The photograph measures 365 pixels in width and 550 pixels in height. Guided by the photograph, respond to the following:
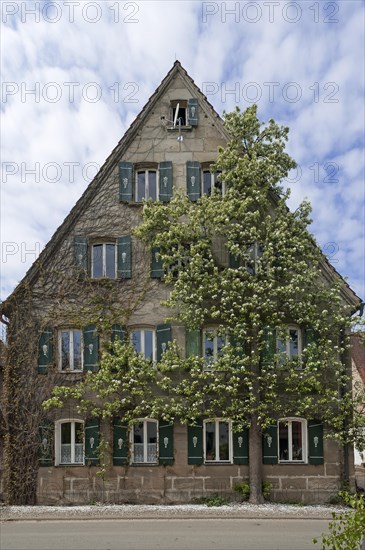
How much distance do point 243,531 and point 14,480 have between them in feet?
24.9

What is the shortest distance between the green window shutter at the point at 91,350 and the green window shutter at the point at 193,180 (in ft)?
18.1

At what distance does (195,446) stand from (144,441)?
1.63 metres

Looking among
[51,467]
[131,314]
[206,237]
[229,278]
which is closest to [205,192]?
[206,237]

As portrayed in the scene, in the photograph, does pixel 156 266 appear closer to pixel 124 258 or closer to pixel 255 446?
pixel 124 258

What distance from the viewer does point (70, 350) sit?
1691 centimetres

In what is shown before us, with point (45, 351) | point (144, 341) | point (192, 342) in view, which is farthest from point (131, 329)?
point (45, 351)

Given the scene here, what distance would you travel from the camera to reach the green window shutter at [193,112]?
17.7 meters

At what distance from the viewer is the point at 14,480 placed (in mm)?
16125

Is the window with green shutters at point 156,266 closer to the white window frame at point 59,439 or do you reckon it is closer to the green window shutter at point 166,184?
the green window shutter at point 166,184

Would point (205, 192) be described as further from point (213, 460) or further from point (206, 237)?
point (213, 460)

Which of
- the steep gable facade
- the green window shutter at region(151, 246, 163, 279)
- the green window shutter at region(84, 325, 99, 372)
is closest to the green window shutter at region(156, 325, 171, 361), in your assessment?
the steep gable facade

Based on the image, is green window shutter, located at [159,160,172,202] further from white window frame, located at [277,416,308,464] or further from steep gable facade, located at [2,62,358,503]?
white window frame, located at [277,416,308,464]

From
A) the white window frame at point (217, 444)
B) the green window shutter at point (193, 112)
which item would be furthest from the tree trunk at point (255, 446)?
the green window shutter at point (193, 112)

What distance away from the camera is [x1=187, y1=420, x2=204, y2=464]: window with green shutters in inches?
636
